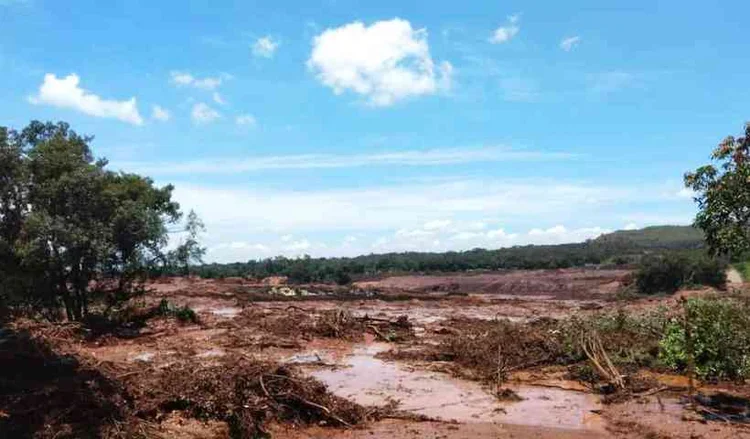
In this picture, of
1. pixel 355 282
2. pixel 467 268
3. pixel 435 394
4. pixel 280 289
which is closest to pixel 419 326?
pixel 435 394

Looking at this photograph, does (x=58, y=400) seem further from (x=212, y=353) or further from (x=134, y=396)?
(x=212, y=353)

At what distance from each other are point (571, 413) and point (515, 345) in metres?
5.34

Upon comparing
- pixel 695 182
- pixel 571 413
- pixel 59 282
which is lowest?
pixel 571 413

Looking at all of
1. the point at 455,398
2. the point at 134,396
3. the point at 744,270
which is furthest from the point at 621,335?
the point at 744,270

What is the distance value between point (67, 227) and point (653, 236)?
4853 inches

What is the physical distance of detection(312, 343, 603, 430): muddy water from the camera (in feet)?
39.5

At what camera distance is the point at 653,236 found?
412 feet

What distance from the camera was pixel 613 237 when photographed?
12531 centimetres

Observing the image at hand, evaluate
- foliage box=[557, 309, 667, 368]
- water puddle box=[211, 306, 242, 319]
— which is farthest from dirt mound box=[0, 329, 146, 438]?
water puddle box=[211, 306, 242, 319]

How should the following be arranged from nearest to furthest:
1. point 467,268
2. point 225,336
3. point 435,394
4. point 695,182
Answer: point 695,182 < point 435,394 < point 225,336 < point 467,268

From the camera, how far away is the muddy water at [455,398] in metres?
12.0

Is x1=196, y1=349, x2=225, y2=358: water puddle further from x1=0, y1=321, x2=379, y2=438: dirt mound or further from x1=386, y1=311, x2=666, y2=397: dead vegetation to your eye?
x1=0, y1=321, x2=379, y2=438: dirt mound

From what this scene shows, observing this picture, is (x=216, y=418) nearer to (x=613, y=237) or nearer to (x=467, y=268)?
(x=467, y=268)

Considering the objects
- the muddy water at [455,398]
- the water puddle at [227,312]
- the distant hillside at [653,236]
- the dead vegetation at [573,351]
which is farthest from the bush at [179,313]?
the distant hillside at [653,236]
